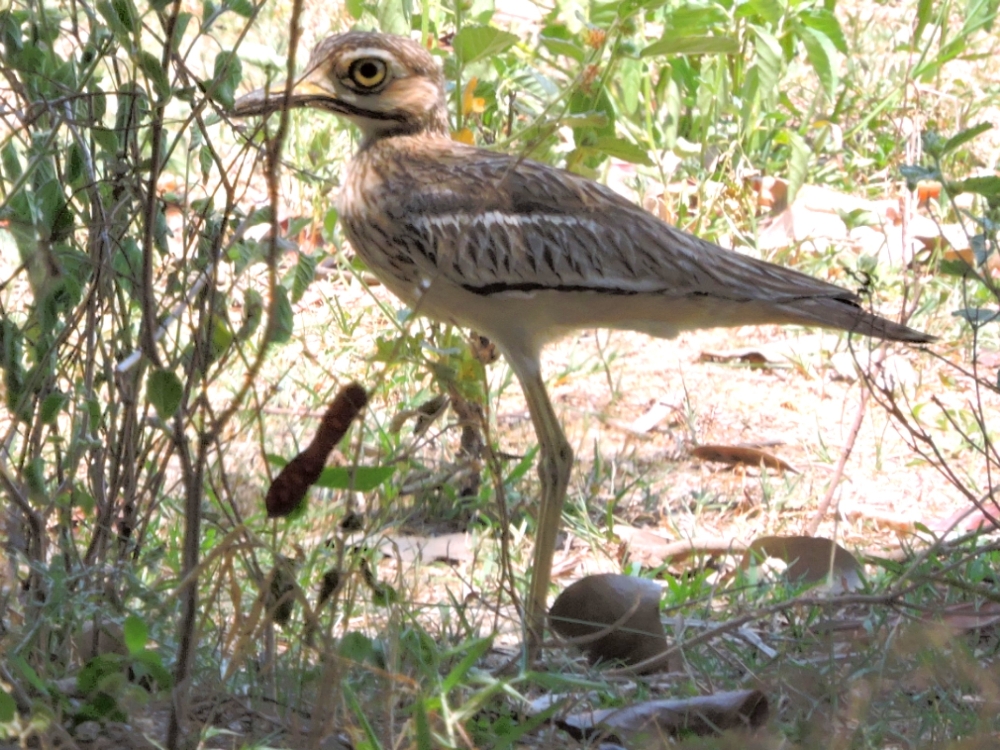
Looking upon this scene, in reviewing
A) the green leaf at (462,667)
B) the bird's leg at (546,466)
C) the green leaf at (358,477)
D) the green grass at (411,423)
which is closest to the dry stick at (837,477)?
the green grass at (411,423)

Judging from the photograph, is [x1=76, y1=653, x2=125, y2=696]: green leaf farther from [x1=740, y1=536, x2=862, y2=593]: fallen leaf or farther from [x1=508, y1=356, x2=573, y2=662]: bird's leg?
[x1=740, y1=536, x2=862, y2=593]: fallen leaf

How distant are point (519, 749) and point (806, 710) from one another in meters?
0.43

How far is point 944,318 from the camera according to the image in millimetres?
4262

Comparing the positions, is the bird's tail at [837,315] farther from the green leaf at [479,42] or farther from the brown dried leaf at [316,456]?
the brown dried leaf at [316,456]

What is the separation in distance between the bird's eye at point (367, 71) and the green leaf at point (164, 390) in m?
1.63

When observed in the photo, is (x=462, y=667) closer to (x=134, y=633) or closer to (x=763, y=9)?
(x=134, y=633)

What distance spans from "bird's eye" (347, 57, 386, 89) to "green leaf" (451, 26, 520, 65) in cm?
20

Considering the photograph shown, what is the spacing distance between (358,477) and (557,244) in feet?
4.21

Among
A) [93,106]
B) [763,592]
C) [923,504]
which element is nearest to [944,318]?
[923,504]

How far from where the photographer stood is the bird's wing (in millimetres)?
2902

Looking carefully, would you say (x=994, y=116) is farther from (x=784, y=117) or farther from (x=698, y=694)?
(x=698, y=694)

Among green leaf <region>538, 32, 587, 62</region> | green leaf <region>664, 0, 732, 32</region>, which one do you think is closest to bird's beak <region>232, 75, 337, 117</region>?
green leaf <region>538, 32, 587, 62</region>

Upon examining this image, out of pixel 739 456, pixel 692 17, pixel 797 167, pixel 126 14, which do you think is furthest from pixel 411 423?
pixel 126 14

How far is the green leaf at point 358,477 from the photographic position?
68.4 inches
